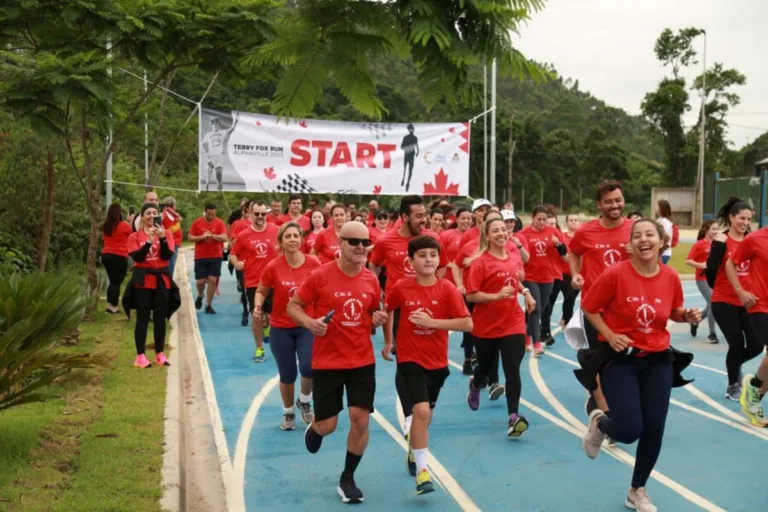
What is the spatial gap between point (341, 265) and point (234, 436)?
241 cm

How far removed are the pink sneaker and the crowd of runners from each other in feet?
0.09

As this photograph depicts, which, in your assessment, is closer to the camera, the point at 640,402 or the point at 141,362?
the point at 640,402

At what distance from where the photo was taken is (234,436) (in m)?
8.01

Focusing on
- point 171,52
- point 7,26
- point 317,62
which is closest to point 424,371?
point 317,62

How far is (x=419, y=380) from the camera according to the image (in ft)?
21.3

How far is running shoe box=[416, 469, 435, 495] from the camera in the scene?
6.10 meters

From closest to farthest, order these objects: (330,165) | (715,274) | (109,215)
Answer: (715,274) < (109,215) < (330,165)

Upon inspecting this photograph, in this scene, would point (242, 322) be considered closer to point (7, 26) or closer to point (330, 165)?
point (330, 165)

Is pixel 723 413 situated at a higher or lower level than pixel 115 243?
lower

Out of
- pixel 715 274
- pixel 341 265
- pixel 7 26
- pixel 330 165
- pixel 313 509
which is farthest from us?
pixel 330 165

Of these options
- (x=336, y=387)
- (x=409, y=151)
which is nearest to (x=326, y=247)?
(x=336, y=387)

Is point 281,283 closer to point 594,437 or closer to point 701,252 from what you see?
point 594,437

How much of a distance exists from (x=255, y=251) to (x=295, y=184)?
16.5 feet

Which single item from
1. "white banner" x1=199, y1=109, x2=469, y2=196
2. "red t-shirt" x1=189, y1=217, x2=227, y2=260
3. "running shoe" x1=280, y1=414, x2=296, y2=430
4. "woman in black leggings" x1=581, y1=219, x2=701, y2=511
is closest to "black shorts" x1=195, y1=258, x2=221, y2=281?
"red t-shirt" x1=189, y1=217, x2=227, y2=260
